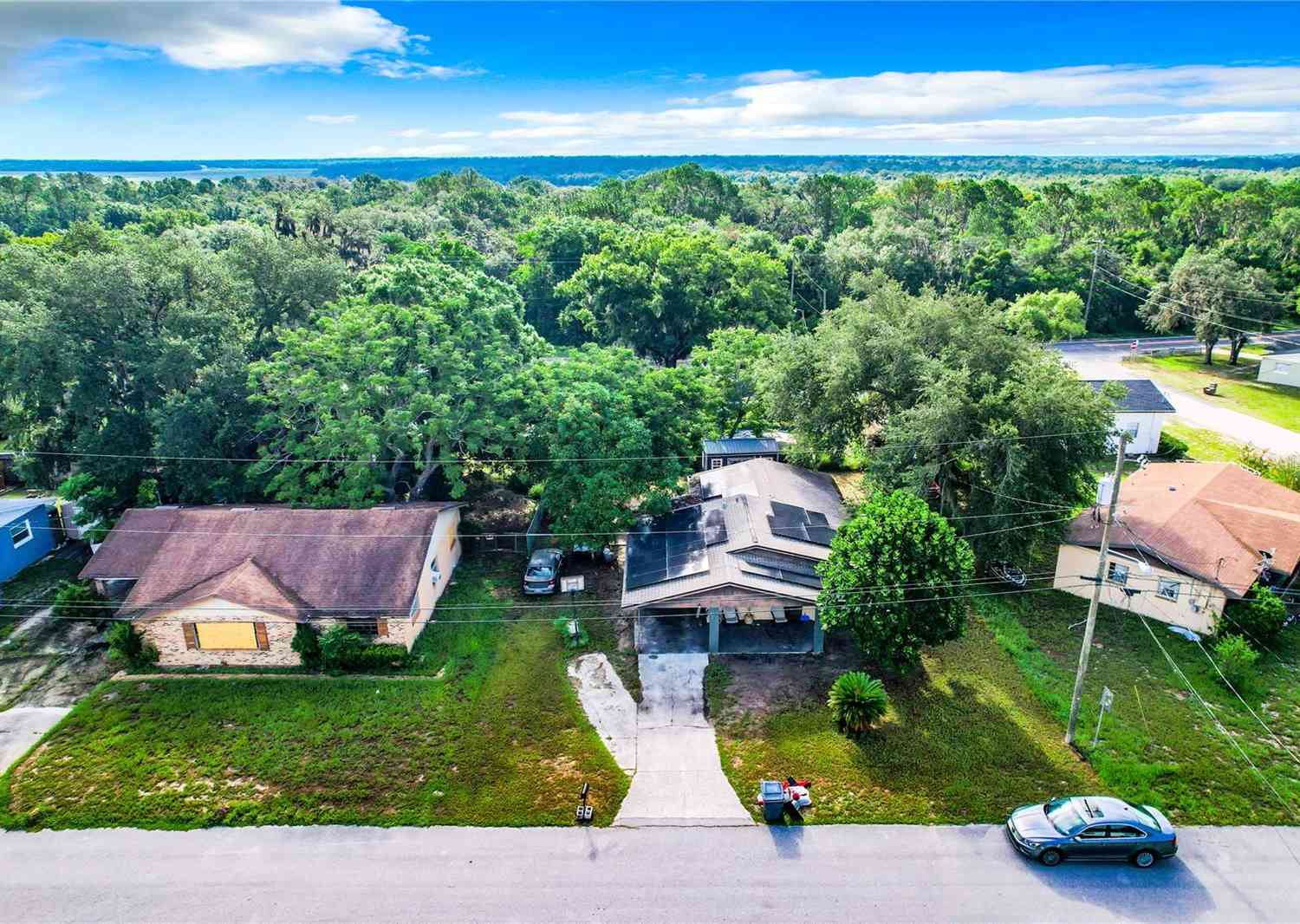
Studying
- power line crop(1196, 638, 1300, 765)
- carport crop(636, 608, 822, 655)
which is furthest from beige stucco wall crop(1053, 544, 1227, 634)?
carport crop(636, 608, 822, 655)

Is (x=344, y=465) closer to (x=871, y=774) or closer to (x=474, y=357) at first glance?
(x=474, y=357)

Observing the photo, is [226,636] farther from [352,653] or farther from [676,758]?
[676,758]

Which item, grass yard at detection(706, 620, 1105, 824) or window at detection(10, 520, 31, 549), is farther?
window at detection(10, 520, 31, 549)

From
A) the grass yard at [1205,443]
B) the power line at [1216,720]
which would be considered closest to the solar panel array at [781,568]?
the power line at [1216,720]

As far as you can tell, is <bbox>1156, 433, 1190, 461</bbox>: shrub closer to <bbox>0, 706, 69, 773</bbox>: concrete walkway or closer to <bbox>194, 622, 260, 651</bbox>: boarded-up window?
<bbox>194, 622, 260, 651</bbox>: boarded-up window

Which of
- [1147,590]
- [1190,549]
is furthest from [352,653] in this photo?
[1190,549]
